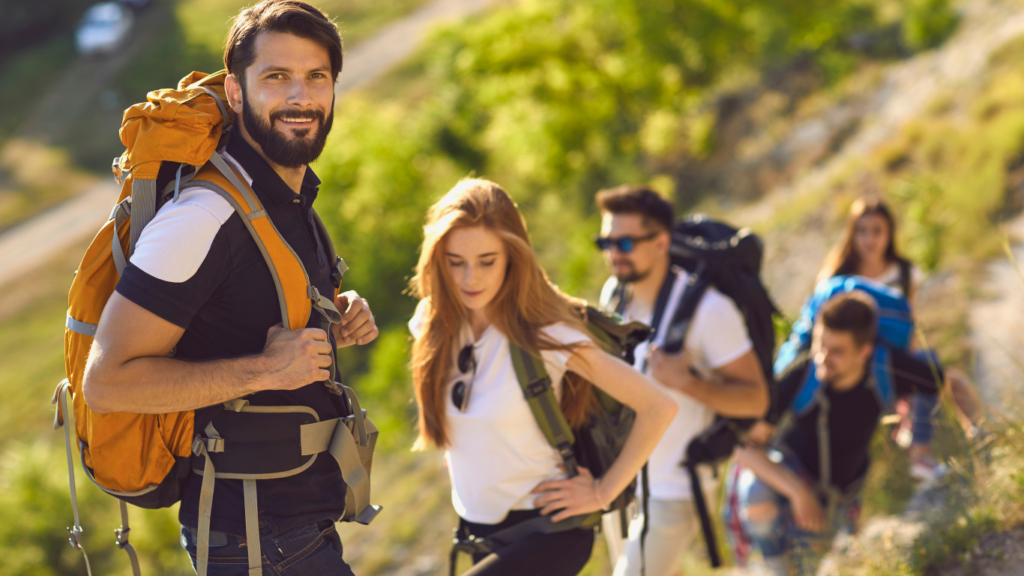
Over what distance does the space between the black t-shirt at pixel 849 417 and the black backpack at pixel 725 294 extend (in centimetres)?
56

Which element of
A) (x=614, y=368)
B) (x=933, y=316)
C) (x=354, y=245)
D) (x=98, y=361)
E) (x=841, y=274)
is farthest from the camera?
(x=354, y=245)

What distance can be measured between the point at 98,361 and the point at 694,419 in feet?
8.55

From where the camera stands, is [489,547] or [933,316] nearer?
[489,547]

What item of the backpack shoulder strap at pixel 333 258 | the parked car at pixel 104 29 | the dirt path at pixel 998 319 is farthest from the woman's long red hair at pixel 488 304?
the parked car at pixel 104 29

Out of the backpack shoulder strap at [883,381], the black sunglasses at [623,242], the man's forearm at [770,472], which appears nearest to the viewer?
the black sunglasses at [623,242]

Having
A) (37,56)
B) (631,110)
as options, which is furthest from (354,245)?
(37,56)

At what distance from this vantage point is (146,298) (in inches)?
62.4

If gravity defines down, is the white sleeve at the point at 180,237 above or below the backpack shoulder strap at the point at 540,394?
above

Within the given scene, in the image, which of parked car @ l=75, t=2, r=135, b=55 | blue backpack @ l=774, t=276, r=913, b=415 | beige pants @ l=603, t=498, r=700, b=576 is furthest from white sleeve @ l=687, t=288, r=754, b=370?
parked car @ l=75, t=2, r=135, b=55

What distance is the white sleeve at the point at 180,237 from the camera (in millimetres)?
1593

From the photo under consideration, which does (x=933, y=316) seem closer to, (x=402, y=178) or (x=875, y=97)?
(x=875, y=97)

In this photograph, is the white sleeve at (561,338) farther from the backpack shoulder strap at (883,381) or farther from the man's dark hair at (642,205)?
the backpack shoulder strap at (883,381)

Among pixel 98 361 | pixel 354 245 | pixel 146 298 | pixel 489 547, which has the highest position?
pixel 354 245

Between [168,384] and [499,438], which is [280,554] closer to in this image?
[168,384]
